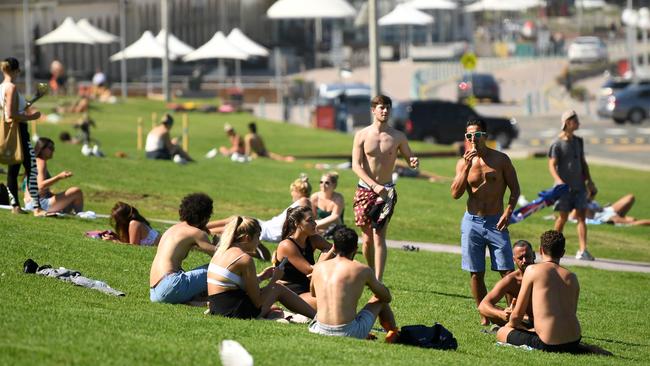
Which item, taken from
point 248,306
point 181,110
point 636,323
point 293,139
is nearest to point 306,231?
point 248,306

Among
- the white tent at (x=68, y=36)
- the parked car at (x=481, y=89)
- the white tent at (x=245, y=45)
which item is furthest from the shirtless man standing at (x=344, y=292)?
the parked car at (x=481, y=89)

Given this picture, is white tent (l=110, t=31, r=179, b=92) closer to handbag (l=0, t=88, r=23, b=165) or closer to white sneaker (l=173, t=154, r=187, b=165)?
white sneaker (l=173, t=154, r=187, b=165)

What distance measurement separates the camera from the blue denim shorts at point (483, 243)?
1326cm

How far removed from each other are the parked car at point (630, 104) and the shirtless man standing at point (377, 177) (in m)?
40.6

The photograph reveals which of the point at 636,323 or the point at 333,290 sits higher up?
the point at 333,290

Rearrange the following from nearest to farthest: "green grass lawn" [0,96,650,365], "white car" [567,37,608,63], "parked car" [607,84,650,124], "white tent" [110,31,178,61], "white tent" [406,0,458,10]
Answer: "green grass lawn" [0,96,650,365]
"parked car" [607,84,650,124]
"white tent" [110,31,178,61]
"white tent" [406,0,458,10]
"white car" [567,37,608,63]

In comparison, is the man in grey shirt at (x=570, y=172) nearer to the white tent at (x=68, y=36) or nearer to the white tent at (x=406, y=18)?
the white tent at (x=68, y=36)

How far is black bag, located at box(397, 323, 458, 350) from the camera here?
1129 cm

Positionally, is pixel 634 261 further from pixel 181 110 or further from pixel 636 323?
pixel 181 110

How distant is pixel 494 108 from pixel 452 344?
4965cm

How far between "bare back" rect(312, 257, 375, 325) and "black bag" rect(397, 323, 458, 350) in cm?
48

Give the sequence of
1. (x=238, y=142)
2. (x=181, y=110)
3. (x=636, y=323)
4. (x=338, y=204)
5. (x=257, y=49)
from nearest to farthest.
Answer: (x=636, y=323)
(x=338, y=204)
(x=238, y=142)
(x=181, y=110)
(x=257, y=49)

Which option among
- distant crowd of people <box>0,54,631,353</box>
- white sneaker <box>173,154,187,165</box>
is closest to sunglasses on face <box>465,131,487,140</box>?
distant crowd of people <box>0,54,631,353</box>

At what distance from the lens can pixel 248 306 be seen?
11.7 metres
